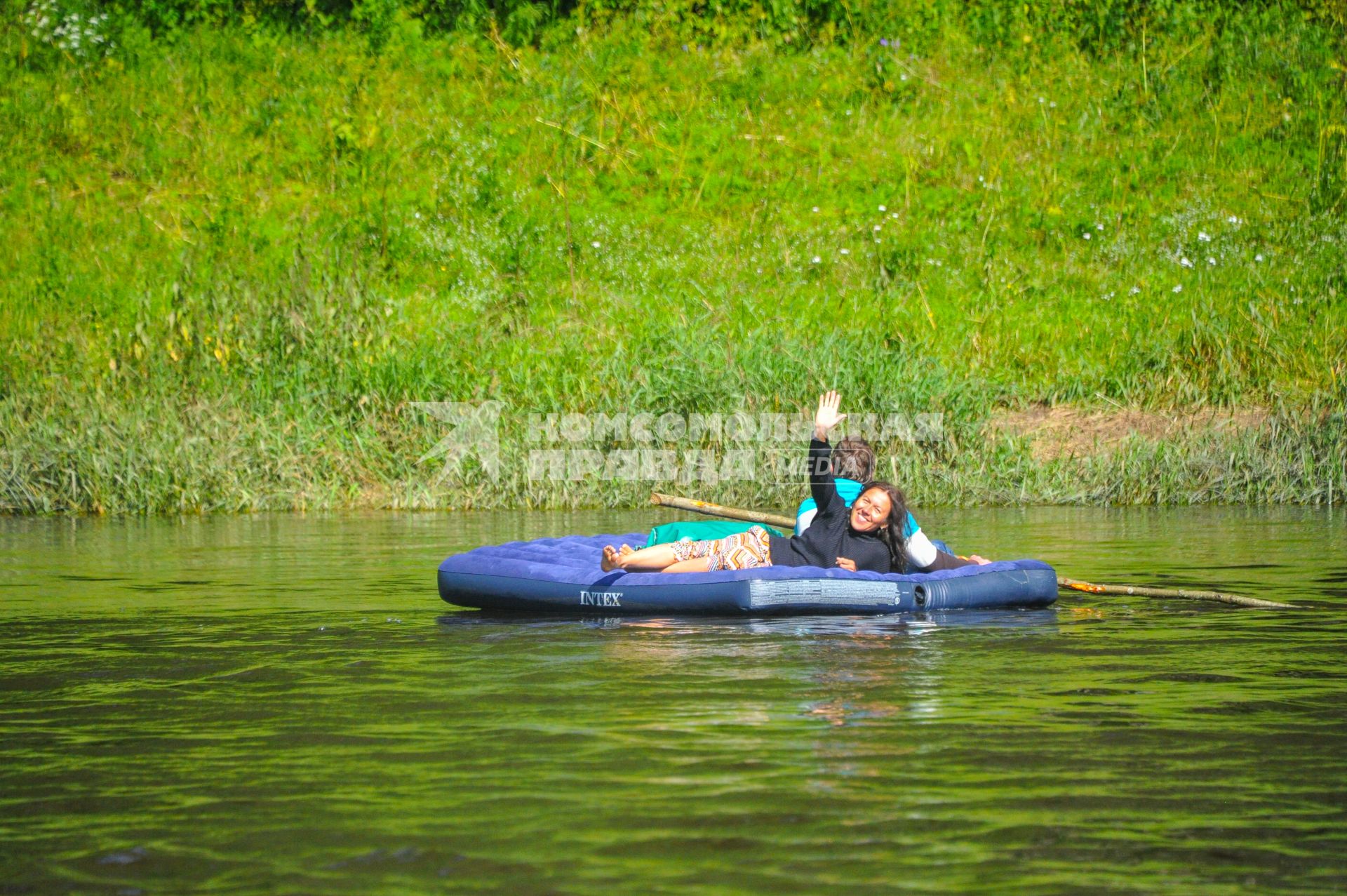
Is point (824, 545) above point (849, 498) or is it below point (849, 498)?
below

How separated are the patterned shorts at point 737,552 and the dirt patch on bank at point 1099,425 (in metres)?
7.67

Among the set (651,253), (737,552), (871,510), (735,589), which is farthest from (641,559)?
(651,253)

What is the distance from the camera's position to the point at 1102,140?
2105cm

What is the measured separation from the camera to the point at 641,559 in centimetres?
777

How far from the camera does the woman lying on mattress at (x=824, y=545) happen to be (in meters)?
7.62

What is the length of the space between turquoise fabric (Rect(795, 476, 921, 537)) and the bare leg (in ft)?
2.20

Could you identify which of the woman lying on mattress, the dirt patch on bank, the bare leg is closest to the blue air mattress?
the bare leg

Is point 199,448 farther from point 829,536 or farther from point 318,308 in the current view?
point 829,536

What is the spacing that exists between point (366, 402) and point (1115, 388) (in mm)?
7697

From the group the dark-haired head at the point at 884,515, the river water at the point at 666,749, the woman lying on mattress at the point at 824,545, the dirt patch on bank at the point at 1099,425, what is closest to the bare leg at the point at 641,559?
the woman lying on mattress at the point at 824,545

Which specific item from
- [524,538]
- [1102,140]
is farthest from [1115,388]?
[524,538]

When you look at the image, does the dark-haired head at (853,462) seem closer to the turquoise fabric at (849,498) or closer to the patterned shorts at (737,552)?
the turquoise fabric at (849,498)

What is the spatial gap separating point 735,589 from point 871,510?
797mm

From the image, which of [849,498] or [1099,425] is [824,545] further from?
[1099,425]
